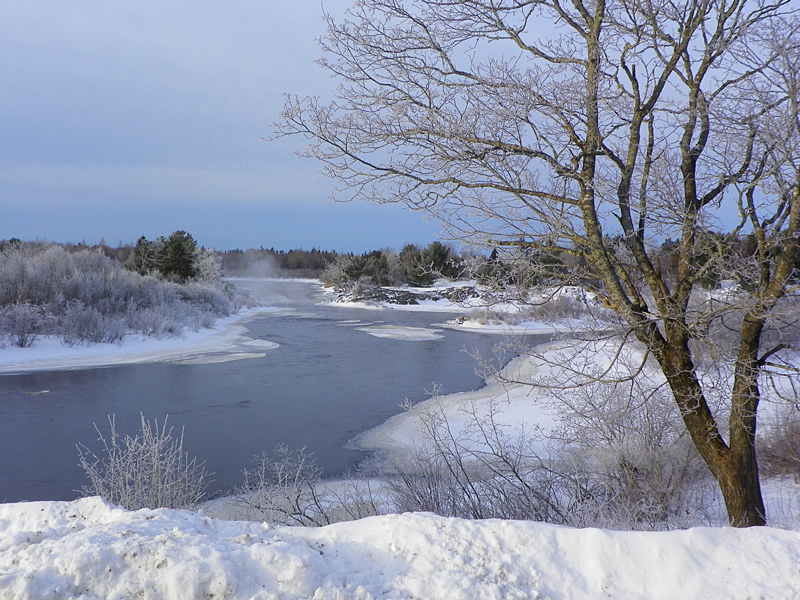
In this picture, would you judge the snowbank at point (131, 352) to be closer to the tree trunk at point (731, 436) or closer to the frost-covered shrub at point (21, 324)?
the frost-covered shrub at point (21, 324)

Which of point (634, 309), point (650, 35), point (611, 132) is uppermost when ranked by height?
point (650, 35)

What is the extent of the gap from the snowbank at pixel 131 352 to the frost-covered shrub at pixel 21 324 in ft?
1.04

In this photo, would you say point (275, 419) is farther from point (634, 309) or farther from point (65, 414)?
point (634, 309)

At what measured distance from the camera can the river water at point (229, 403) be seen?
914cm

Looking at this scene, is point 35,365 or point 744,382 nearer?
point 744,382

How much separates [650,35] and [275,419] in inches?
372

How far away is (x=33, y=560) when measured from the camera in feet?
8.61

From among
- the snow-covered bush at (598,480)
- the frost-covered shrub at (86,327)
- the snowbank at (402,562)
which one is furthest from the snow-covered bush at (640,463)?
the frost-covered shrub at (86,327)

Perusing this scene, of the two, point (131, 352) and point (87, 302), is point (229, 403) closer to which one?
point (131, 352)

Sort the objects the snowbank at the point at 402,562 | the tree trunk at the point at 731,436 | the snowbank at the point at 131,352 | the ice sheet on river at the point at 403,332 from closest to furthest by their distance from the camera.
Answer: the snowbank at the point at 402,562 < the tree trunk at the point at 731,436 < the snowbank at the point at 131,352 < the ice sheet on river at the point at 403,332

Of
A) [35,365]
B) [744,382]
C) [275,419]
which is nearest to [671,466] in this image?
[744,382]

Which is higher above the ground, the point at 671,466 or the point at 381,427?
the point at 671,466

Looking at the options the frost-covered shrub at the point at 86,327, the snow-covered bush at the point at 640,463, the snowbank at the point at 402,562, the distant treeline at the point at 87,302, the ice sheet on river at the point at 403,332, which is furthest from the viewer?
the ice sheet on river at the point at 403,332

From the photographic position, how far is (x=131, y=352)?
19797 mm
